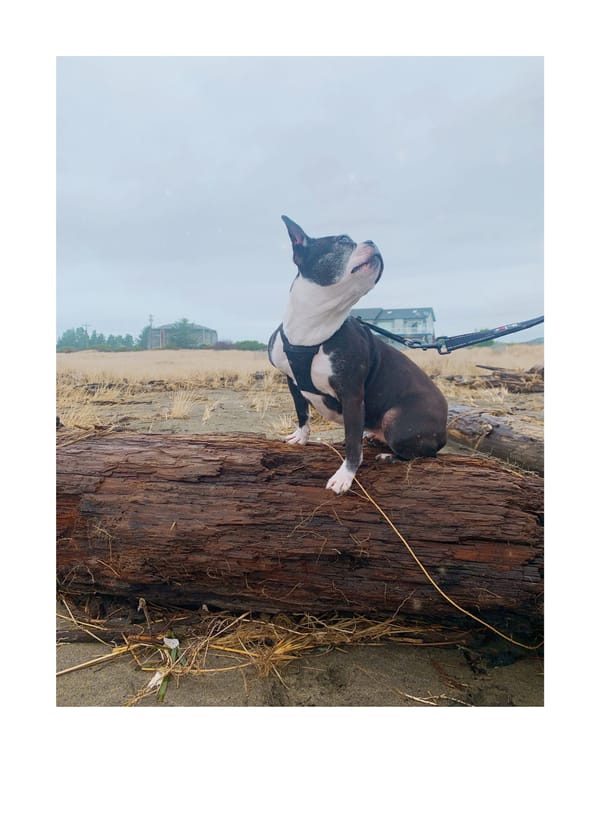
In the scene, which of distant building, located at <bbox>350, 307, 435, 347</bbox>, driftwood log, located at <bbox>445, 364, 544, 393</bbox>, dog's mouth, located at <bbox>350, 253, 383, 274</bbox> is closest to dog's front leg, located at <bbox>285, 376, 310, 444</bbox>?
distant building, located at <bbox>350, 307, 435, 347</bbox>

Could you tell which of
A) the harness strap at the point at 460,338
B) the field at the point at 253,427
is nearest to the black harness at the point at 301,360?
the field at the point at 253,427

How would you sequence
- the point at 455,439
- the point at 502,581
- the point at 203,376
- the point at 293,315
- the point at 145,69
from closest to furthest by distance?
1. the point at 502,581
2. the point at 293,315
3. the point at 145,69
4. the point at 203,376
5. the point at 455,439

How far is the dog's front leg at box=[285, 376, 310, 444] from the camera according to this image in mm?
2346

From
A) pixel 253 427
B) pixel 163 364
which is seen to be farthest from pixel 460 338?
pixel 163 364

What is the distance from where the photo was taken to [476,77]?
2.32 m

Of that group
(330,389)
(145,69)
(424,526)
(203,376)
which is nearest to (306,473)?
(330,389)

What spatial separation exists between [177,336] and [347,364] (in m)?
1.04

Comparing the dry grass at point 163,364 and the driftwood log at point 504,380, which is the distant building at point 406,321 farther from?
the dry grass at point 163,364

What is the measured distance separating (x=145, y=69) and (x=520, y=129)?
188cm

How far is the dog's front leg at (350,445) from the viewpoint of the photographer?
2.12 metres

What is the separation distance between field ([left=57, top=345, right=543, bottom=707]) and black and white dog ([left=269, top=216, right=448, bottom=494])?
24 centimetres

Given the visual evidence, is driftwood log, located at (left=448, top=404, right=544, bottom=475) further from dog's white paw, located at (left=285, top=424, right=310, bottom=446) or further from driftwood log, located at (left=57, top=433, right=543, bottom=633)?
dog's white paw, located at (left=285, top=424, right=310, bottom=446)

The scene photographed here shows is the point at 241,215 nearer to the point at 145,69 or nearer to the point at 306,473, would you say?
the point at 145,69

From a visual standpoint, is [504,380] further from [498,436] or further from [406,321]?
[406,321]
